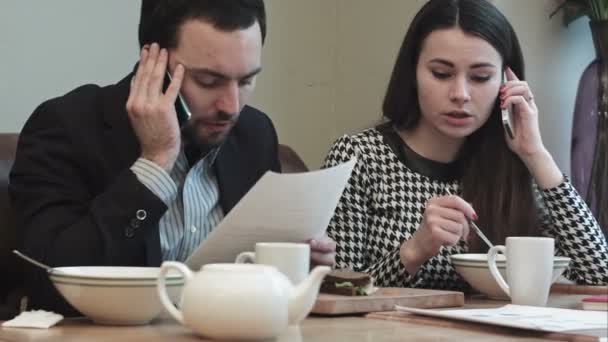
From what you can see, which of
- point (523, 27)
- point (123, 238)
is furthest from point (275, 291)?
point (523, 27)

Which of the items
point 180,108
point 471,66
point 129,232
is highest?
point 471,66

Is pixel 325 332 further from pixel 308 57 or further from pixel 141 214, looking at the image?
pixel 308 57

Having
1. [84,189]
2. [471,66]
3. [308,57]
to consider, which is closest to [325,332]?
[84,189]

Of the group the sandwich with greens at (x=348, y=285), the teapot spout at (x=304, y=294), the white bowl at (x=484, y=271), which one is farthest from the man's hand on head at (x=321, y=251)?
the teapot spout at (x=304, y=294)

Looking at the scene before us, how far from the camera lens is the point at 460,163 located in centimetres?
201

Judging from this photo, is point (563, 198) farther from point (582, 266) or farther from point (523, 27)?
point (523, 27)

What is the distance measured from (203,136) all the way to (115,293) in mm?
575

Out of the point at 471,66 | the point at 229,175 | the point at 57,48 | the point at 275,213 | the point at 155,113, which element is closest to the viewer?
the point at 275,213

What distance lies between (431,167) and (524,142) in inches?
8.0

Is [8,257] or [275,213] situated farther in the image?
[8,257]

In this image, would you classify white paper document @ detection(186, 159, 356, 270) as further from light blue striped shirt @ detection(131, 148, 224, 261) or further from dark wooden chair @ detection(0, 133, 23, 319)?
dark wooden chair @ detection(0, 133, 23, 319)

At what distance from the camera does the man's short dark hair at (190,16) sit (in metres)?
1.57

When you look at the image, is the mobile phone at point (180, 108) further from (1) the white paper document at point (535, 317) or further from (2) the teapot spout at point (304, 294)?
(2) the teapot spout at point (304, 294)

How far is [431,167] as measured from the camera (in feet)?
6.51
